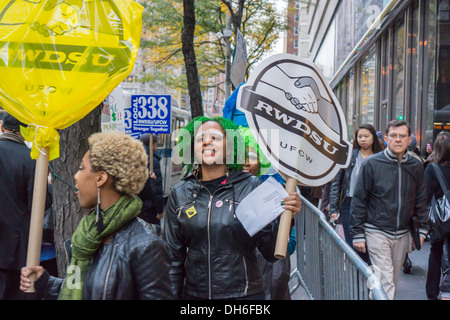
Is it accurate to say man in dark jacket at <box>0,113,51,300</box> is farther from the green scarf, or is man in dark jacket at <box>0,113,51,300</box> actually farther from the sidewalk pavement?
the sidewalk pavement

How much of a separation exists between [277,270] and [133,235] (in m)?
1.41

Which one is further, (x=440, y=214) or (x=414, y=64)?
(x=414, y=64)

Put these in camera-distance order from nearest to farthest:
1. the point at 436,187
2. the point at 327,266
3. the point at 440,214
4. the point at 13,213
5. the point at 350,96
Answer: the point at 13,213, the point at 327,266, the point at 440,214, the point at 436,187, the point at 350,96

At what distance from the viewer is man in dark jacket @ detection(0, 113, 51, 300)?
4172 mm

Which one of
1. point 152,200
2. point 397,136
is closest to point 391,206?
point 397,136

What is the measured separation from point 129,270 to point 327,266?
254cm

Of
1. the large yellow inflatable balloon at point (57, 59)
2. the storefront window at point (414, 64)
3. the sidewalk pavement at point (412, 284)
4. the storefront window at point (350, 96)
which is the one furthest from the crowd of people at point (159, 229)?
the storefront window at point (350, 96)

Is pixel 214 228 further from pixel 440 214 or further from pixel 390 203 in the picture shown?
pixel 440 214

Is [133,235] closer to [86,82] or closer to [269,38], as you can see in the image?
[86,82]

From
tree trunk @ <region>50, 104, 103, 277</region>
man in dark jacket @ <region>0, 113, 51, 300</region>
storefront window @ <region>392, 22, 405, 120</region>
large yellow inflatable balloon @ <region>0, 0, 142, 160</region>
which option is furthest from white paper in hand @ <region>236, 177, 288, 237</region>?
storefront window @ <region>392, 22, 405, 120</region>

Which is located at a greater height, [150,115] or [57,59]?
[150,115]

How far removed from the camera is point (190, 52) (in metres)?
10.4
